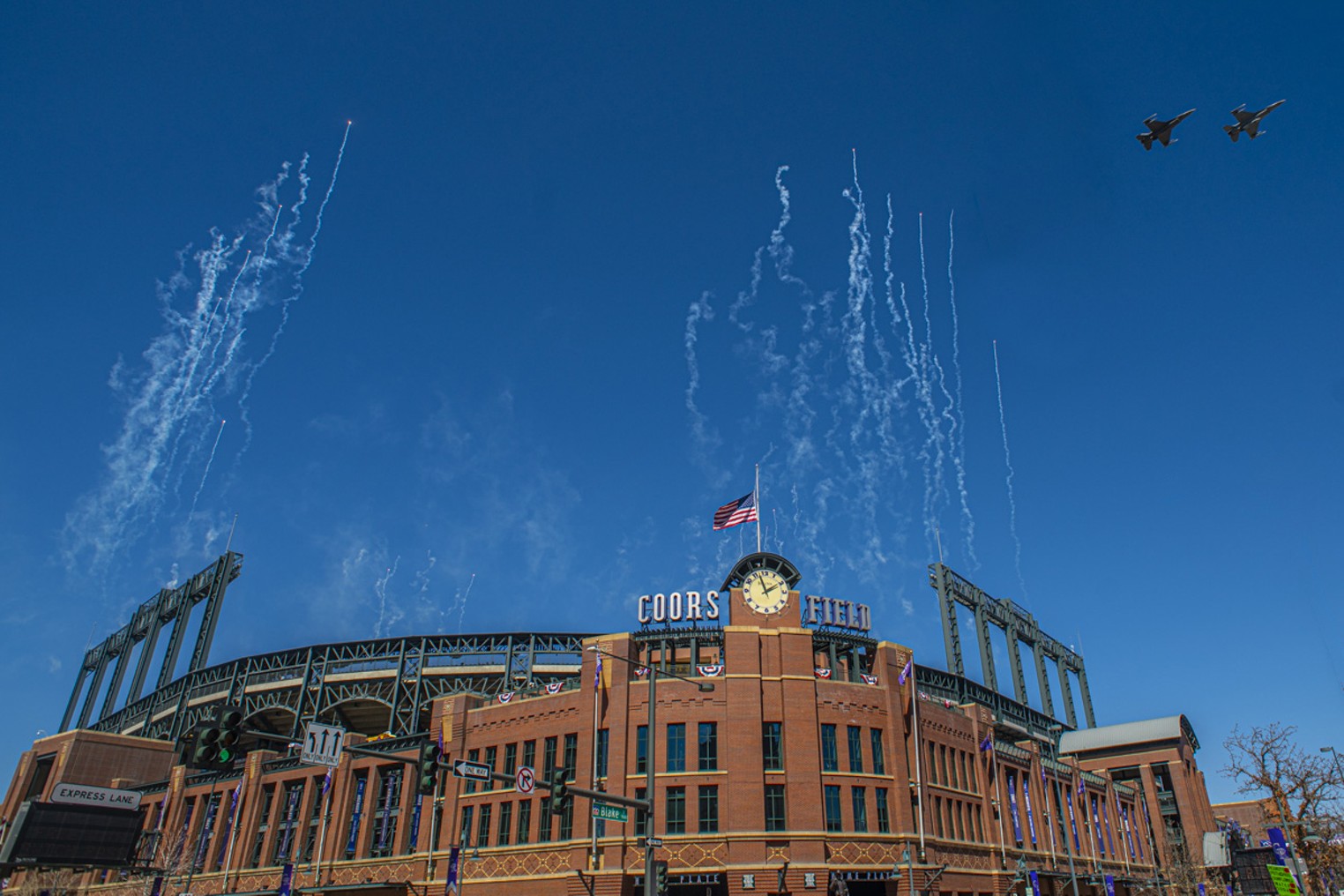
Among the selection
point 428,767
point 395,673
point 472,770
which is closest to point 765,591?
point 472,770

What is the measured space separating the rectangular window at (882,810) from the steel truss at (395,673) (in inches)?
1657

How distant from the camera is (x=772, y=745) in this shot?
53.2 m

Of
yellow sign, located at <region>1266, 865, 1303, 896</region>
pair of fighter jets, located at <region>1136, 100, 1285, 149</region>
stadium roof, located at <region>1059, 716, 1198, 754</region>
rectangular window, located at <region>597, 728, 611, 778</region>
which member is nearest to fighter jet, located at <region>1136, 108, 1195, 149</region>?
pair of fighter jets, located at <region>1136, 100, 1285, 149</region>

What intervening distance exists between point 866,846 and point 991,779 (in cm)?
1721

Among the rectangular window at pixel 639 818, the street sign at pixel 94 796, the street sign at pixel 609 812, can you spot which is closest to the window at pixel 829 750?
the rectangular window at pixel 639 818

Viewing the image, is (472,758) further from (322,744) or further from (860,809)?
(322,744)

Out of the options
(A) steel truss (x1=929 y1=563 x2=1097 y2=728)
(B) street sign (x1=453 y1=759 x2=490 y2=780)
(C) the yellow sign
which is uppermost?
(A) steel truss (x1=929 y1=563 x2=1097 y2=728)

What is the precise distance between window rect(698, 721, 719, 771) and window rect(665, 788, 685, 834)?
73.2 inches

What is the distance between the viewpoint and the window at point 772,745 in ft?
173

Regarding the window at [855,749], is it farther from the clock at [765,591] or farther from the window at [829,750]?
the clock at [765,591]

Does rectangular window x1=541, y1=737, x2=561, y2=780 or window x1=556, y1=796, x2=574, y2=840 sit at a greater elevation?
rectangular window x1=541, y1=737, x2=561, y2=780

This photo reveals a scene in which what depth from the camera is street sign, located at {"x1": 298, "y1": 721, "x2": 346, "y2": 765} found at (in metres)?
24.9

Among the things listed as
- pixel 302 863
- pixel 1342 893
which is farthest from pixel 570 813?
pixel 1342 893

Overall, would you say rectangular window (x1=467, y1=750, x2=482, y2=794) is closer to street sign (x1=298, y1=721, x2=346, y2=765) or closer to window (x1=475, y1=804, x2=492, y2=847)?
window (x1=475, y1=804, x2=492, y2=847)
